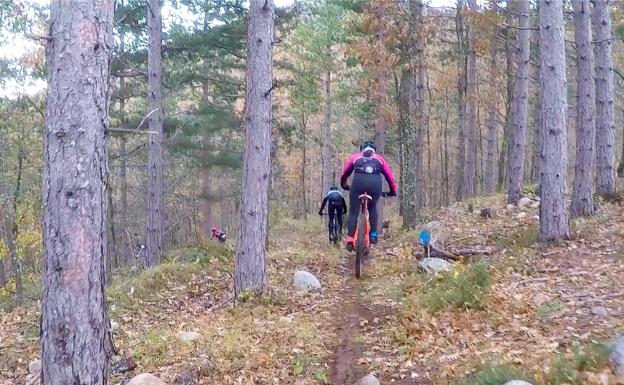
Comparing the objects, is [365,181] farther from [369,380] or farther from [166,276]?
[369,380]

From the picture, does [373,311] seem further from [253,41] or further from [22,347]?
[22,347]

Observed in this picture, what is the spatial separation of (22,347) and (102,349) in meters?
3.79

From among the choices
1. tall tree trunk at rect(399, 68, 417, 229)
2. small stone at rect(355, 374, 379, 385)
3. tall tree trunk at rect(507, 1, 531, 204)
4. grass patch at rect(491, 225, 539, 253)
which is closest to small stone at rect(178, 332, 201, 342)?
small stone at rect(355, 374, 379, 385)

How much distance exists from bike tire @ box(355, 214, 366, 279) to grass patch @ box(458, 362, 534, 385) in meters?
4.92

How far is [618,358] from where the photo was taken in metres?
4.20

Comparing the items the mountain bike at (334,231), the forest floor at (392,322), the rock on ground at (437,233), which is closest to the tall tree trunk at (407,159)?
the rock on ground at (437,233)

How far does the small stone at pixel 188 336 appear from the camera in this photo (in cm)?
663

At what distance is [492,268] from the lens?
7828mm

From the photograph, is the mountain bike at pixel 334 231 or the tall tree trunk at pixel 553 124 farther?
the mountain bike at pixel 334 231

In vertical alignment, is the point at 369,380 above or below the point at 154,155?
below

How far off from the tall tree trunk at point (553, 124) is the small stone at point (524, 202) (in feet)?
18.6

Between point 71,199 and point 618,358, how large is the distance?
4.06m

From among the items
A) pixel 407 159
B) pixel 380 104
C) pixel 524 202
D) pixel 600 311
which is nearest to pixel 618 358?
pixel 600 311

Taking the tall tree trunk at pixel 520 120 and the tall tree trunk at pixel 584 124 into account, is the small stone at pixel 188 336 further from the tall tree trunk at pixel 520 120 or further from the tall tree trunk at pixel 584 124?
the tall tree trunk at pixel 520 120
